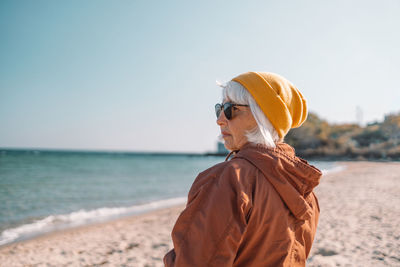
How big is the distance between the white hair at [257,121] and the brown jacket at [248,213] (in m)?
0.03

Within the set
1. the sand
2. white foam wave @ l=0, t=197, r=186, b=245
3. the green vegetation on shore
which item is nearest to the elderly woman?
the sand

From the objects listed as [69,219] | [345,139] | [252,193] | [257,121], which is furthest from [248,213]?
[345,139]

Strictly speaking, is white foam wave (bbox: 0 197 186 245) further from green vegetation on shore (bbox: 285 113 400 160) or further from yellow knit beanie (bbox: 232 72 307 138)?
green vegetation on shore (bbox: 285 113 400 160)

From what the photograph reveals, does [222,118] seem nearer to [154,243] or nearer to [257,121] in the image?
[257,121]

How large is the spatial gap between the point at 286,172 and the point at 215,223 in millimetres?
340

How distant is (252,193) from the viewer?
861mm

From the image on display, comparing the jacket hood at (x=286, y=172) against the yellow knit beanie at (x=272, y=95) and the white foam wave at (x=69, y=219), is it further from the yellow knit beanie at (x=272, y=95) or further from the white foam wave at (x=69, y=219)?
the white foam wave at (x=69, y=219)

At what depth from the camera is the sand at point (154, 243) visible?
158 inches

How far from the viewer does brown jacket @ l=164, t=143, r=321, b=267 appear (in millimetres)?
787

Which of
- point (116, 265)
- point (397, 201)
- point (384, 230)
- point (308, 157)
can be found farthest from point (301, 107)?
point (308, 157)

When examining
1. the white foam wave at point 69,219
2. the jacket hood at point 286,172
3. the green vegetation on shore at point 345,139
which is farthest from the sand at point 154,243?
the green vegetation on shore at point 345,139

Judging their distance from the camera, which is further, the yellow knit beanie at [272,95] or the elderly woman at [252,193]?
the yellow knit beanie at [272,95]

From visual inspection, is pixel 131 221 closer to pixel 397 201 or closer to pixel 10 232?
pixel 10 232

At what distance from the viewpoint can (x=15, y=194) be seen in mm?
10648
